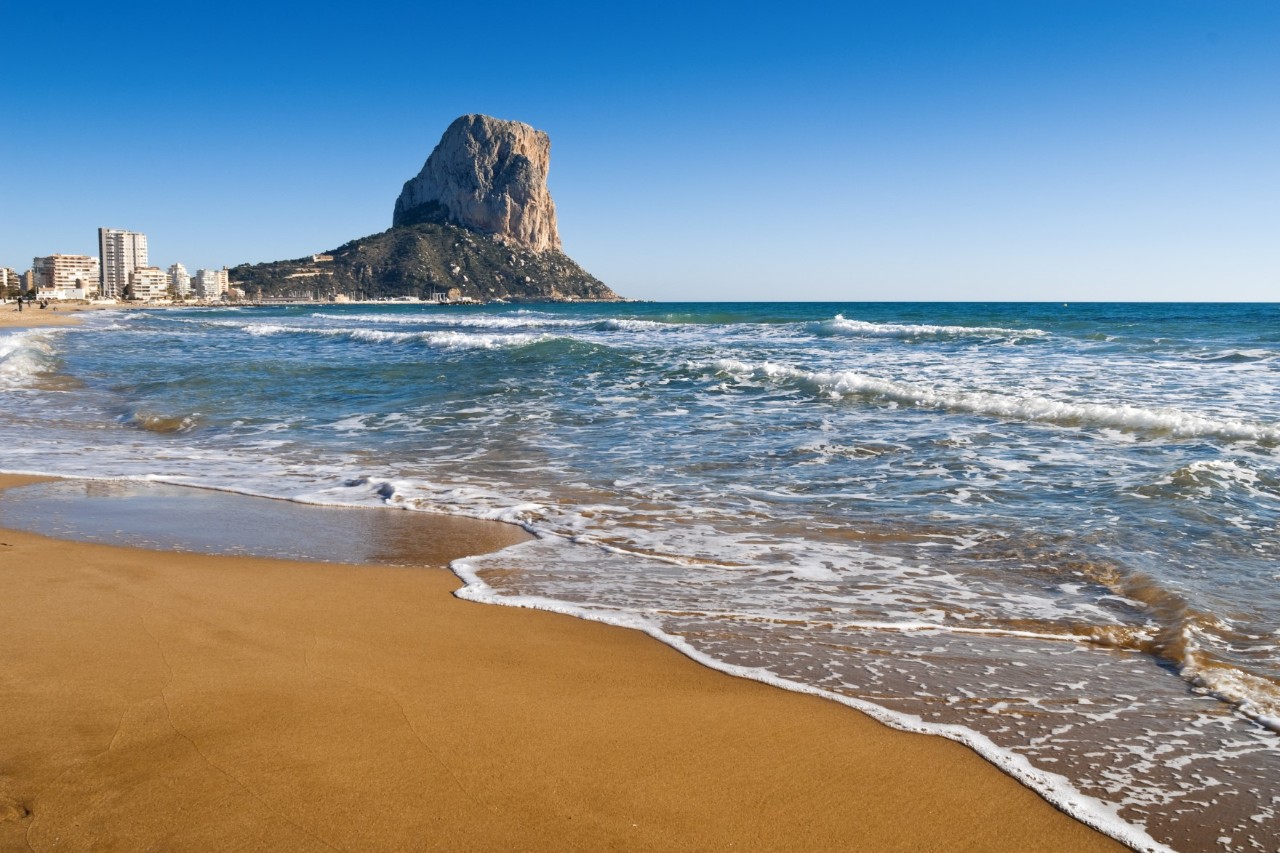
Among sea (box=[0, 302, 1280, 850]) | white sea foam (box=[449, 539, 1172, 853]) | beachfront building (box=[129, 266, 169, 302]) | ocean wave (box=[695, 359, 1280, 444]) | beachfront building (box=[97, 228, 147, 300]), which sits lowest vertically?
white sea foam (box=[449, 539, 1172, 853])

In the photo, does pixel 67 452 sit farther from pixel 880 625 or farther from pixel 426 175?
pixel 426 175

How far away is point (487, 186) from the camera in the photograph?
17288 centimetres

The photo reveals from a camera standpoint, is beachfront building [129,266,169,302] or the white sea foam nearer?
the white sea foam

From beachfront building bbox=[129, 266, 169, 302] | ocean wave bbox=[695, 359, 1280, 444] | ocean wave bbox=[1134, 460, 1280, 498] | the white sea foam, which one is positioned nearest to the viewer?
the white sea foam

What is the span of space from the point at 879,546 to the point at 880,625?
1531 mm

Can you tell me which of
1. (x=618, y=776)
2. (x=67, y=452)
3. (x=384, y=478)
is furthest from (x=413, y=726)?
(x=67, y=452)

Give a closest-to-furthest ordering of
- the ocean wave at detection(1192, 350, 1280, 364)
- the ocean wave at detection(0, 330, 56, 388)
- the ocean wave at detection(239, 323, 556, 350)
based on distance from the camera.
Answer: the ocean wave at detection(0, 330, 56, 388), the ocean wave at detection(1192, 350, 1280, 364), the ocean wave at detection(239, 323, 556, 350)

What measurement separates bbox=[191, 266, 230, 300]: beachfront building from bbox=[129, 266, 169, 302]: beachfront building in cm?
592

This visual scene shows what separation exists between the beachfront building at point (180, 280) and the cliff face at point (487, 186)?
44.0 meters

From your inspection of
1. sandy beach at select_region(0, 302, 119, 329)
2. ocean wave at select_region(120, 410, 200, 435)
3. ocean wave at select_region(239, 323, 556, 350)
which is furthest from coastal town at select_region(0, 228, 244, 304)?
ocean wave at select_region(120, 410, 200, 435)

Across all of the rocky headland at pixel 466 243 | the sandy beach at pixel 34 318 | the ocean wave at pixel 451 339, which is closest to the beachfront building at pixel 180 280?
the rocky headland at pixel 466 243

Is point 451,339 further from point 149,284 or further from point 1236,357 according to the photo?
point 149,284

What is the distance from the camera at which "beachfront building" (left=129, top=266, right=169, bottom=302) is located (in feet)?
521

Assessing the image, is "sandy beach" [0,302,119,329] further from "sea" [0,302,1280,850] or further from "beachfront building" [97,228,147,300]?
"beachfront building" [97,228,147,300]
